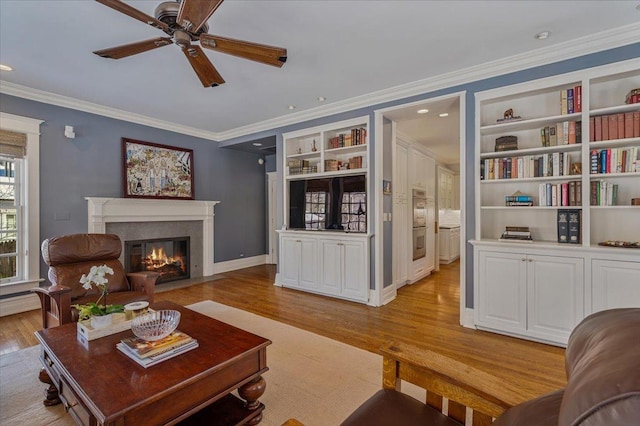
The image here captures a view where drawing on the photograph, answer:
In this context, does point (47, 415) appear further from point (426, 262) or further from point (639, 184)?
point (426, 262)

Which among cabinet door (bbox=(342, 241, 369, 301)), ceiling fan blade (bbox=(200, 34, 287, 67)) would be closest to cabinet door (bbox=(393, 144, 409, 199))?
cabinet door (bbox=(342, 241, 369, 301))

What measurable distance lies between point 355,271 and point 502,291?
171 cm

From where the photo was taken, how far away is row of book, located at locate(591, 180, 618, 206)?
2.61 metres

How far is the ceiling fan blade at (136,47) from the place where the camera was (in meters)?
2.01

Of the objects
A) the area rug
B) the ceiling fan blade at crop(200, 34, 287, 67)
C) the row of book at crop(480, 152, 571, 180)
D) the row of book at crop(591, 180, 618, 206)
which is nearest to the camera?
the area rug

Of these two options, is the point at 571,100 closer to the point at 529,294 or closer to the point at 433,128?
the point at 529,294

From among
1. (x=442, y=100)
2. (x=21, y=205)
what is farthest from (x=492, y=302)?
(x=21, y=205)

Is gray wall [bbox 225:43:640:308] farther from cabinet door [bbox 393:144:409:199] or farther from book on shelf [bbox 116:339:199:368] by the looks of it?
A: book on shelf [bbox 116:339:199:368]

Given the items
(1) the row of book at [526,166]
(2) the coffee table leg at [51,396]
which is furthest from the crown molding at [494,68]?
(2) the coffee table leg at [51,396]

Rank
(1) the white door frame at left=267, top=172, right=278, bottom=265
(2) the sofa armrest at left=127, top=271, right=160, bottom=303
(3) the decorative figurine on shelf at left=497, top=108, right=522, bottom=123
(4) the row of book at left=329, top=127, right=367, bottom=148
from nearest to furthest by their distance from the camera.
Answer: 1. (2) the sofa armrest at left=127, top=271, right=160, bottom=303
2. (3) the decorative figurine on shelf at left=497, top=108, right=522, bottom=123
3. (4) the row of book at left=329, top=127, right=367, bottom=148
4. (1) the white door frame at left=267, top=172, right=278, bottom=265

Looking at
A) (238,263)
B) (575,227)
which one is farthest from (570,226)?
(238,263)

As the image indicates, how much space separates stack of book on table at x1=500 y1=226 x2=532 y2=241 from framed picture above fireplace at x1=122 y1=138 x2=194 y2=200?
16.0 feet

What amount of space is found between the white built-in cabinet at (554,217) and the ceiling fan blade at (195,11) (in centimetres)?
269

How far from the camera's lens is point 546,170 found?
290cm
